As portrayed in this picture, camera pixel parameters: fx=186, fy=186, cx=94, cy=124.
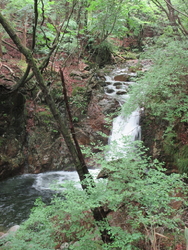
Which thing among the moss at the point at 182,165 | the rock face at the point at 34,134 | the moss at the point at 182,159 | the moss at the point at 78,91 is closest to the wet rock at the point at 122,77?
the rock face at the point at 34,134

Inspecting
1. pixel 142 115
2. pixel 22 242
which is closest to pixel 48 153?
pixel 142 115

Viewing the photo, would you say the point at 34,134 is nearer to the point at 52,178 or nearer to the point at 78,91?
the point at 52,178

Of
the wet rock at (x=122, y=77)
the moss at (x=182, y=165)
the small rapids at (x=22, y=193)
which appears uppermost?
the wet rock at (x=122, y=77)

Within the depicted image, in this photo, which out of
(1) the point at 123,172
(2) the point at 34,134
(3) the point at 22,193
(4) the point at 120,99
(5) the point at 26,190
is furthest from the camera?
(4) the point at 120,99

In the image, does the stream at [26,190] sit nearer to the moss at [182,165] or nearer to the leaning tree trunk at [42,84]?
the leaning tree trunk at [42,84]

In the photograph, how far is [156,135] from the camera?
7656 millimetres

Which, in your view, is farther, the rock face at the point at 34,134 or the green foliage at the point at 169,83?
the rock face at the point at 34,134

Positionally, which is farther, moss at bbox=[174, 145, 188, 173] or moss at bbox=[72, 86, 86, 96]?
moss at bbox=[72, 86, 86, 96]

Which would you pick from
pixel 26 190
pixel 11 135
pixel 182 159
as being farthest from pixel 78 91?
pixel 182 159

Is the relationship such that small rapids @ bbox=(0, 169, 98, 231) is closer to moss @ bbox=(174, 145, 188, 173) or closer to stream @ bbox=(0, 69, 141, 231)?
stream @ bbox=(0, 69, 141, 231)

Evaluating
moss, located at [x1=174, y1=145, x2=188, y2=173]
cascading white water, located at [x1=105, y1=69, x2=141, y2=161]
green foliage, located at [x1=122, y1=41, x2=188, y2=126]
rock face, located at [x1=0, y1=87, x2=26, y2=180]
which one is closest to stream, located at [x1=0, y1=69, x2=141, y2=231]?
cascading white water, located at [x1=105, y1=69, x2=141, y2=161]

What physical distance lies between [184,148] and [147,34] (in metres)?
21.3

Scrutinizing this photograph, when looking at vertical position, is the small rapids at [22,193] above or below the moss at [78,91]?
below

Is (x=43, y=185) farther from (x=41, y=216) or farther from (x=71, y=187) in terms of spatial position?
(x=71, y=187)
